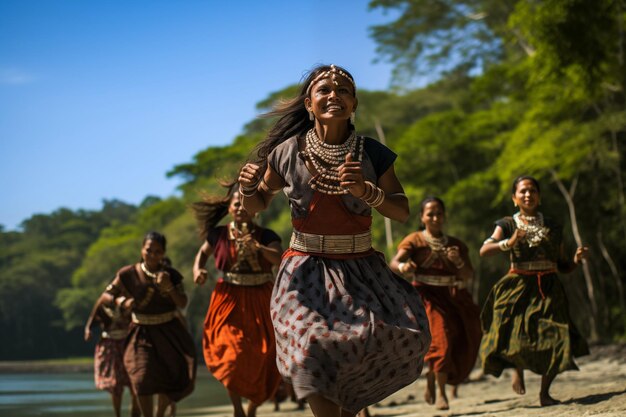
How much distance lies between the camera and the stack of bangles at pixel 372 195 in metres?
5.01

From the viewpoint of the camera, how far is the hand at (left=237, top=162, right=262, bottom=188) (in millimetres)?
5367

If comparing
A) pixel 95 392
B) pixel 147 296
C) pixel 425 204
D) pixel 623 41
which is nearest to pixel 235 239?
pixel 147 296

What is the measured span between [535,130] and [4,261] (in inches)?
2080

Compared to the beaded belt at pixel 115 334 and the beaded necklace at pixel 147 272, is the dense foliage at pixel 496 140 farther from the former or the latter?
the beaded belt at pixel 115 334

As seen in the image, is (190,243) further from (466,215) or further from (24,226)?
(24,226)

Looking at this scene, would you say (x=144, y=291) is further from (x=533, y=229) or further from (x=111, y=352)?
(x=533, y=229)

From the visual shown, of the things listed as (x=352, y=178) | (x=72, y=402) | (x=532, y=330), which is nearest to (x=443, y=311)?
(x=532, y=330)

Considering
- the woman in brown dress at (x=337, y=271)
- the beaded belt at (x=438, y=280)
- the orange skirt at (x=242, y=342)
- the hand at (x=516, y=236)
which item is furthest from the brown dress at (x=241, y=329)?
the woman in brown dress at (x=337, y=271)

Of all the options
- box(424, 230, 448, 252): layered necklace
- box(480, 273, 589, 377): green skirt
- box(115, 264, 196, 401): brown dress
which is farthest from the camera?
box(424, 230, 448, 252): layered necklace

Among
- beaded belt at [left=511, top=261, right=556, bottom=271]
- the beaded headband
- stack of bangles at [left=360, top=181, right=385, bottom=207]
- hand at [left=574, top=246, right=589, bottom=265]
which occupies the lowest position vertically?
beaded belt at [left=511, top=261, right=556, bottom=271]

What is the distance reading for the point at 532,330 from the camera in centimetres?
870

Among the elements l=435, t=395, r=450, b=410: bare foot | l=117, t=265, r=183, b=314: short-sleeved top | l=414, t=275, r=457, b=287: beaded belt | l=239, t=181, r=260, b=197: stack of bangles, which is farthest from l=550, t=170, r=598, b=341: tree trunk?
l=239, t=181, r=260, b=197: stack of bangles

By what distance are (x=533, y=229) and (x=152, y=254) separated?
142 inches

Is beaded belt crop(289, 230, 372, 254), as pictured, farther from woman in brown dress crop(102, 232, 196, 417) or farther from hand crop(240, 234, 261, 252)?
woman in brown dress crop(102, 232, 196, 417)
